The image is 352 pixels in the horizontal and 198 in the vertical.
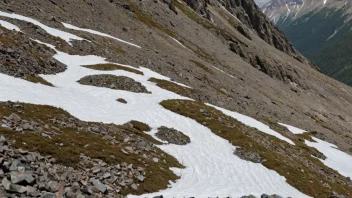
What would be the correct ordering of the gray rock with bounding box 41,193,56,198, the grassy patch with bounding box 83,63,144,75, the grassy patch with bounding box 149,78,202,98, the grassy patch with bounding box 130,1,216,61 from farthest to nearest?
the grassy patch with bounding box 130,1,216,61, the grassy patch with bounding box 149,78,202,98, the grassy patch with bounding box 83,63,144,75, the gray rock with bounding box 41,193,56,198

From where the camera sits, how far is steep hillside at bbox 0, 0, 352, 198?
19.9 meters

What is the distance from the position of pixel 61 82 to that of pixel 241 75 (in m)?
71.8

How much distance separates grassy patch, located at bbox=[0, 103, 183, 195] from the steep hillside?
0.10m

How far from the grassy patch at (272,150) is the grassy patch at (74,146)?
1282 centimetres

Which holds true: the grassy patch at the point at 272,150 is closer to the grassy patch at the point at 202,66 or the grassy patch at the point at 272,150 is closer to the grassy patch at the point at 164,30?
the grassy patch at the point at 202,66

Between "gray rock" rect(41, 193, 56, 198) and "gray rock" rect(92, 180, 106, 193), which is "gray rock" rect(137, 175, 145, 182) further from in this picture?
"gray rock" rect(41, 193, 56, 198)

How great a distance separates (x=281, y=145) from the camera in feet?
149

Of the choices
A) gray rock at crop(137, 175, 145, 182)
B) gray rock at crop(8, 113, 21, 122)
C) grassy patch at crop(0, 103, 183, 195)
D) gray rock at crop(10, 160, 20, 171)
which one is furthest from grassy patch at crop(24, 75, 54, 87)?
gray rock at crop(10, 160, 20, 171)

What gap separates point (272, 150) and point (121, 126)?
2073 centimetres

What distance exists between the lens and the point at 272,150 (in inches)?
1607

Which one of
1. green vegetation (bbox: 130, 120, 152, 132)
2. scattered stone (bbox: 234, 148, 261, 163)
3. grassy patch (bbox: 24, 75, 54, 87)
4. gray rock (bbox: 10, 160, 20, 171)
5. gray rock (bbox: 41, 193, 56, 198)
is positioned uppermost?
scattered stone (bbox: 234, 148, 261, 163)

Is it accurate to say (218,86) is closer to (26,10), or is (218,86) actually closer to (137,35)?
(137,35)

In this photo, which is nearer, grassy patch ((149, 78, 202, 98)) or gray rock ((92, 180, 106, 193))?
gray rock ((92, 180, 106, 193))

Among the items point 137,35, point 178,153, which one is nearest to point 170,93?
point 178,153
